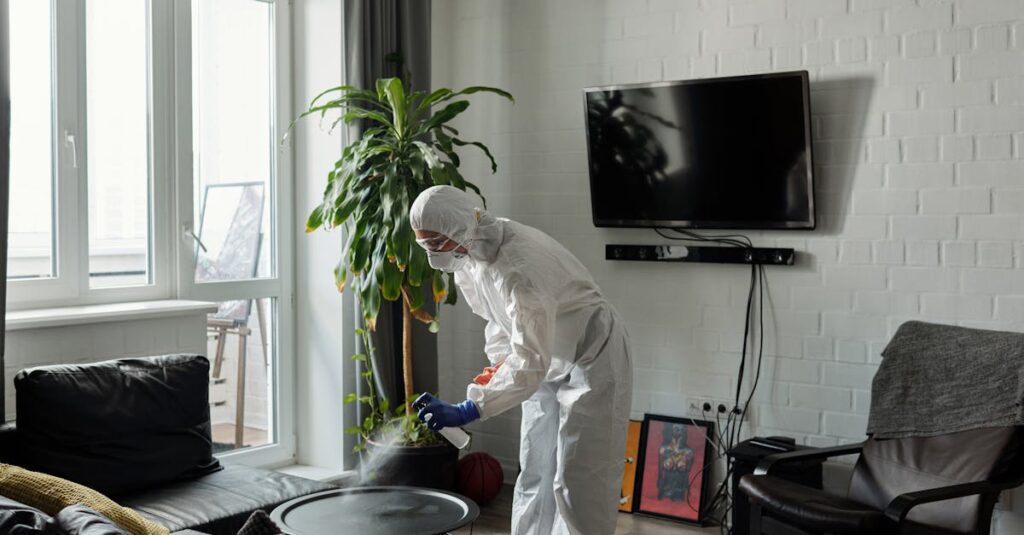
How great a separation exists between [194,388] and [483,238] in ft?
4.05

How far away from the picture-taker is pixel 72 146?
366cm

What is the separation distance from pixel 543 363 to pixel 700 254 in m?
1.62

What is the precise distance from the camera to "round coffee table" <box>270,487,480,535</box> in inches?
102

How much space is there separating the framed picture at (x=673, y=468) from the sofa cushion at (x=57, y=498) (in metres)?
2.42

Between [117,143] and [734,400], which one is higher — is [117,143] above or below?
above

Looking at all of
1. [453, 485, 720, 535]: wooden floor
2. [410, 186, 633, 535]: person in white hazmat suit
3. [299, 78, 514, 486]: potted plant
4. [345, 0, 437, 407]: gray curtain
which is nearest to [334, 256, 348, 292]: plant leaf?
[299, 78, 514, 486]: potted plant

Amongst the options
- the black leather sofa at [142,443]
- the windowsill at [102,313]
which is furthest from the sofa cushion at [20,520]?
the windowsill at [102,313]

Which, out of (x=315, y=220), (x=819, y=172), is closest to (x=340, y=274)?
(x=315, y=220)

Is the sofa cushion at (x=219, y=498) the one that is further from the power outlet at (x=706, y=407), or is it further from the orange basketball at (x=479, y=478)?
the power outlet at (x=706, y=407)

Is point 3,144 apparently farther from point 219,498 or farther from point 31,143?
point 219,498

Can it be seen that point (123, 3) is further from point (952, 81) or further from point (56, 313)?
point (952, 81)

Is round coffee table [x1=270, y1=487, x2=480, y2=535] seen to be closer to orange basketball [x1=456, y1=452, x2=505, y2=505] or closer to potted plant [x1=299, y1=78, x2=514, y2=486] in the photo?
potted plant [x1=299, y1=78, x2=514, y2=486]

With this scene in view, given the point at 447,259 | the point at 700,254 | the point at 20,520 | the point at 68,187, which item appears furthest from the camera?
the point at 700,254

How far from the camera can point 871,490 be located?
3.43 meters
